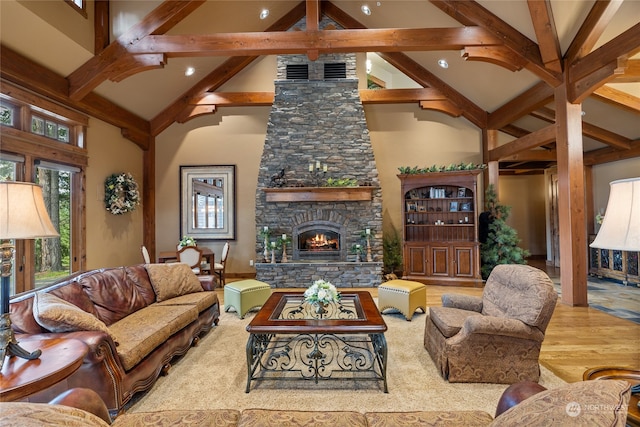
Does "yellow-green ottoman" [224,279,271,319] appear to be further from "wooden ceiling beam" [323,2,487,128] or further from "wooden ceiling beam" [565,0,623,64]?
"wooden ceiling beam" [323,2,487,128]

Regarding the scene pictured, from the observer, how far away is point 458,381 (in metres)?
2.63

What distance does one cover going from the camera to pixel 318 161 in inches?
269

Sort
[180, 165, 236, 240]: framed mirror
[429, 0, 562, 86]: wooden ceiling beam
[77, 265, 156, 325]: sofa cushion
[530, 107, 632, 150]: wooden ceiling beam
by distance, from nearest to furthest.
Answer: [77, 265, 156, 325]: sofa cushion < [429, 0, 562, 86]: wooden ceiling beam < [530, 107, 632, 150]: wooden ceiling beam < [180, 165, 236, 240]: framed mirror

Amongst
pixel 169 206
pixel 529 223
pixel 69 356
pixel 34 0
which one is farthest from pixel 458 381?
pixel 529 223

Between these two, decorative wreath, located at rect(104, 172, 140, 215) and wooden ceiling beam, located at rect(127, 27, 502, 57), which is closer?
wooden ceiling beam, located at rect(127, 27, 502, 57)

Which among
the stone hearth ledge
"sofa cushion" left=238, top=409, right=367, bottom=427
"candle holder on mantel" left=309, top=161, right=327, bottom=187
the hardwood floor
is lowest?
the hardwood floor

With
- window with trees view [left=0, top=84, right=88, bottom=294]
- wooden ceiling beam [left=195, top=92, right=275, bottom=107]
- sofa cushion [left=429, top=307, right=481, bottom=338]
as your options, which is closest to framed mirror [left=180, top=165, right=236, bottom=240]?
wooden ceiling beam [left=195, top=92, right=275, bottom=107]

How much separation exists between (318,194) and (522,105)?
430 cm

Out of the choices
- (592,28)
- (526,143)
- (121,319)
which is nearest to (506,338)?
(121,319)

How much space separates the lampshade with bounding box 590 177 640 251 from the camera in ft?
4.99

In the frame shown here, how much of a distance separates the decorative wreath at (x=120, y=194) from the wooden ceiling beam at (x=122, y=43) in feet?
5.58

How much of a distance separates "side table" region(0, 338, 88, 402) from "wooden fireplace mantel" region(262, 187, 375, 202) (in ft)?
16.0

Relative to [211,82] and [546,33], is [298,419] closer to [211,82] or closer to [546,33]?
[546,33]

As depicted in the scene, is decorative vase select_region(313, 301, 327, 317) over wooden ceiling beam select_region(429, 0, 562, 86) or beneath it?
beneath
